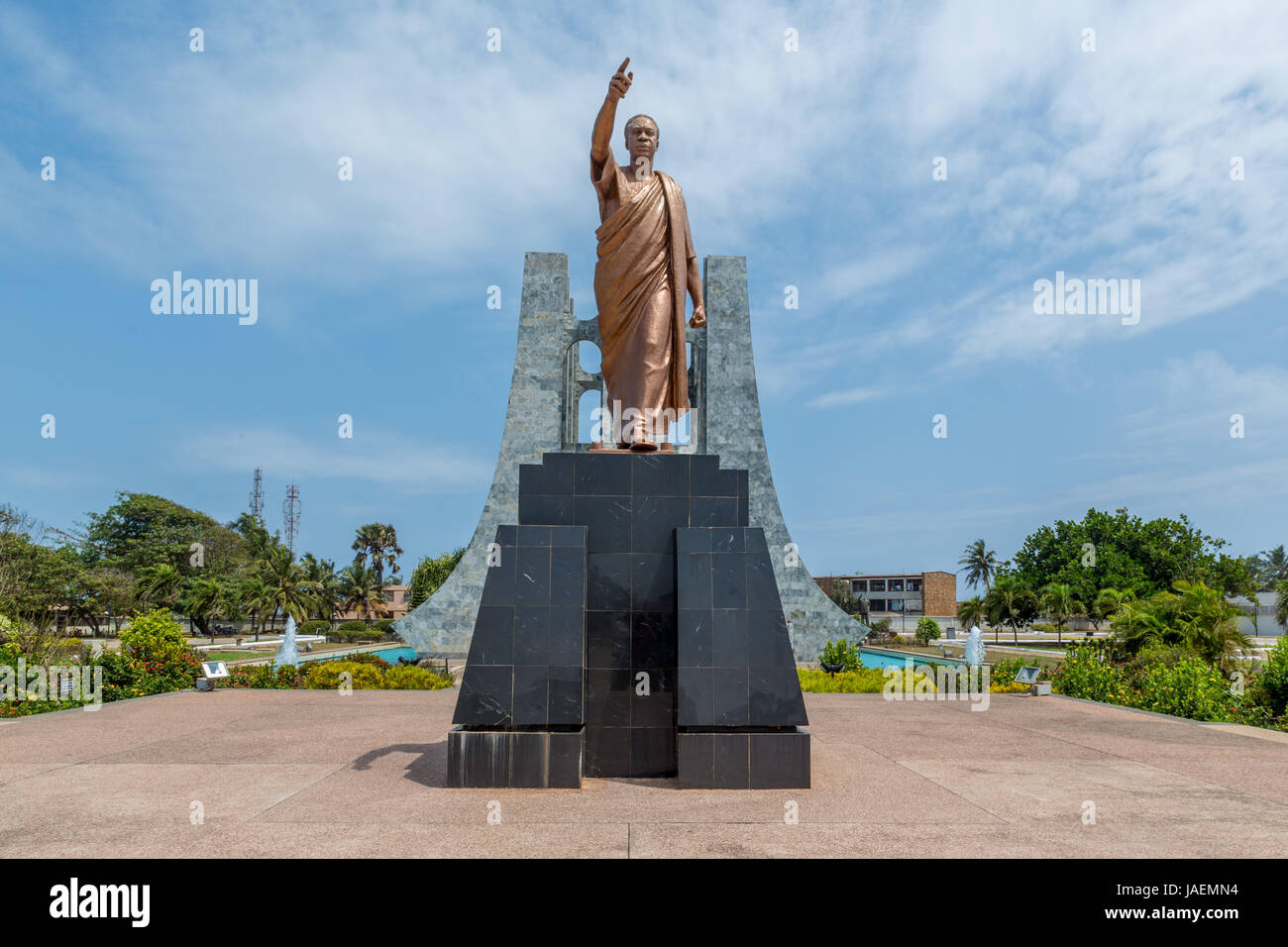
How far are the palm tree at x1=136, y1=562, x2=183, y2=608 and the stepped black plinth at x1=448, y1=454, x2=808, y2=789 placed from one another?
4398 centimetres

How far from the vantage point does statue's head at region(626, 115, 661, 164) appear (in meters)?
8.59

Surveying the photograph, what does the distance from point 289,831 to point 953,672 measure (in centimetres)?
1697

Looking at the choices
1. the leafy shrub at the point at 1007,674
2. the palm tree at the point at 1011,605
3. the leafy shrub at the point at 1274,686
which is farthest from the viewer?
the palm tree at the point at 1011,605

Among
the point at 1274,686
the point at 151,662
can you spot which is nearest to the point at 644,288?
the point at 1274,686

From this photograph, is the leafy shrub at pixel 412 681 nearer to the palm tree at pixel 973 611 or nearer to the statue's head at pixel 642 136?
the statue's head at pixel 642 136

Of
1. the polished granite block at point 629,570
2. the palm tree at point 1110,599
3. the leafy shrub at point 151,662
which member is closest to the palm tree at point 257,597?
the leafy shrub at point 151,662

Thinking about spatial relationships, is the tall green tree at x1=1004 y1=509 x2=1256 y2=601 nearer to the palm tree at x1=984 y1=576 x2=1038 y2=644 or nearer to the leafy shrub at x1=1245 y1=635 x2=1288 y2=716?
the palm tree at x1=984 y1=576 x2=1038 y2=644

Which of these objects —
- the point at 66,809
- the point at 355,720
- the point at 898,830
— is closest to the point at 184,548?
the point at 355,720

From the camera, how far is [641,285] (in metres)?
8.39

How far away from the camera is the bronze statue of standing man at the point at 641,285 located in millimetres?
8336

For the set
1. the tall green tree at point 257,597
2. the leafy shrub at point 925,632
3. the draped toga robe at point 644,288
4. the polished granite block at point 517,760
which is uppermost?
the draped toga robe at point 644,288

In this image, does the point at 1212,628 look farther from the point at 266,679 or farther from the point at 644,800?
the point at 266,679

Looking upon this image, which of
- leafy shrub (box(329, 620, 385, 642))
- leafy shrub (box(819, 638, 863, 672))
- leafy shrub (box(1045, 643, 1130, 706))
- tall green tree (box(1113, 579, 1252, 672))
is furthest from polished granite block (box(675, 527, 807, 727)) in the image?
leafy shrub (box(329, 620, 385, 642))

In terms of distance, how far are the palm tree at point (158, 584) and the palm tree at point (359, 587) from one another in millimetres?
16634
